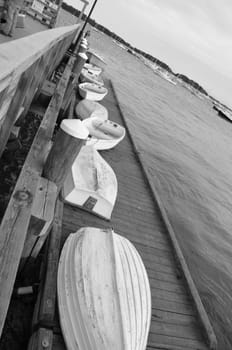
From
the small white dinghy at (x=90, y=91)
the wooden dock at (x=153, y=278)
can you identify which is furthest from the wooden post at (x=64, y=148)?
the small white dinghy at (x=90, y=91)

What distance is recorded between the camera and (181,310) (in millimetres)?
4828

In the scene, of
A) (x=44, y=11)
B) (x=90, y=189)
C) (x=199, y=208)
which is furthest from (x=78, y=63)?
(x=44, y=11)

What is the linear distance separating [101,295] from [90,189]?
2331 millimetres

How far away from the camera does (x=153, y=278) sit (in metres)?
5.16

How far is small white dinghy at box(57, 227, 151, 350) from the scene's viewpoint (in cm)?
319

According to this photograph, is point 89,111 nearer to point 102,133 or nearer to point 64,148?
point 102,133

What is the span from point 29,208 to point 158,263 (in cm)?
413

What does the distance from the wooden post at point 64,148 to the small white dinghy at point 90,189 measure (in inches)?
93.4

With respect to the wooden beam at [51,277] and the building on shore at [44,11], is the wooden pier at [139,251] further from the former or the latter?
the building on shore at [44,11]

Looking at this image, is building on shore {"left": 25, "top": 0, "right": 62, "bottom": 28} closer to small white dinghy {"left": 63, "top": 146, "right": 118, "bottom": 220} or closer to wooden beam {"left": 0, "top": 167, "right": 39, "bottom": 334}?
small white dinghy {"left": 63, "top": 146, "right": 118, "bottom": 220}

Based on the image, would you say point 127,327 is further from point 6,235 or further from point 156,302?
point 6,235

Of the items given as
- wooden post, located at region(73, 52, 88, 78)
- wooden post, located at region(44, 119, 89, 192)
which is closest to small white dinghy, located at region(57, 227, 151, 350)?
wooden post, located at region(44, 119, 89, 192)

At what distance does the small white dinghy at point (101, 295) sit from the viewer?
10.5ft

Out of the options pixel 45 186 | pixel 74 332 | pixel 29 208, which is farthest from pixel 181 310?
pixel 29 208
